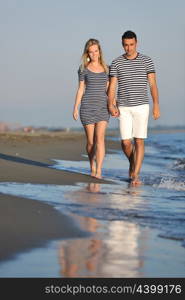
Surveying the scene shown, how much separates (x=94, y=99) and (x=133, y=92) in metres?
0.68

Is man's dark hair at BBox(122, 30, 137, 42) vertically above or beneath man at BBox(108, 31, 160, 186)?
above

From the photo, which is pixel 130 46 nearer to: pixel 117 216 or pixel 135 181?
pixel 135 181

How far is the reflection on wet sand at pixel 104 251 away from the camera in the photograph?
4.66m

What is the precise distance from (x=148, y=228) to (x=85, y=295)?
200 cm

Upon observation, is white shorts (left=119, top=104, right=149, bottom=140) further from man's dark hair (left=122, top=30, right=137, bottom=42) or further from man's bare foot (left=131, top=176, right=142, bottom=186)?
man's dark hair (left=122, top=30, right=137, bottom=42)

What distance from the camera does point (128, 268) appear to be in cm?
474

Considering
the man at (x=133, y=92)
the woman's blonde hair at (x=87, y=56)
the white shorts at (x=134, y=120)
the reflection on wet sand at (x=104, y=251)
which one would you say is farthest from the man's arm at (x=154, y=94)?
the reflection on wet sand at (x=104, y=251)

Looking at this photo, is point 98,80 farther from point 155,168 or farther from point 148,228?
point 148,228

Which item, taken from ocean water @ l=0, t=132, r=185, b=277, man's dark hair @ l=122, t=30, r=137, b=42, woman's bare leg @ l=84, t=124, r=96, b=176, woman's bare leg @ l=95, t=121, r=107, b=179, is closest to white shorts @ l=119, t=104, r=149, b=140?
woman's bare leg @ l=95, t=121, r=107, b=179

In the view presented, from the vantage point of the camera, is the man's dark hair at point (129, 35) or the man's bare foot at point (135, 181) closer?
the man's bare foot at point (135, 181)

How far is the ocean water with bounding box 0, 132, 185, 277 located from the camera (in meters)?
4.80

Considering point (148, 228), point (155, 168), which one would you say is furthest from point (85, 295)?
point (155, 168)

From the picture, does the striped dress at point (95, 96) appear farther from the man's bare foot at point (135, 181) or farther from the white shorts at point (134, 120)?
→ the man's bare foot at point (135, 181)

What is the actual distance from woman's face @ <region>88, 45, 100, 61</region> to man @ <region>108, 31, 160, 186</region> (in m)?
0.28
